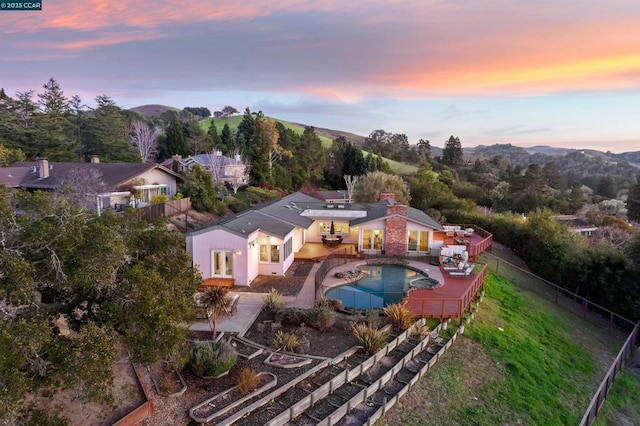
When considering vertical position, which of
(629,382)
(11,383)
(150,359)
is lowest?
(629,382)

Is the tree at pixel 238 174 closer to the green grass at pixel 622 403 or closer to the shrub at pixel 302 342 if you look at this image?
the shrub at pixel 302 342

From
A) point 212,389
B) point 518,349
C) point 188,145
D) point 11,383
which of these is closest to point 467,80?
point 518,349

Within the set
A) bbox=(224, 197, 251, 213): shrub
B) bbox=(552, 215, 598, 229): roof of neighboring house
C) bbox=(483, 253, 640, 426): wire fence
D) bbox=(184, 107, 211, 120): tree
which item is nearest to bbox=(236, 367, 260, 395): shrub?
bbox=(483, 253, 640, 426): wire fence

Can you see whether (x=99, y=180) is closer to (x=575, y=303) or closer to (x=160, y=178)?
(x=160, y=178)

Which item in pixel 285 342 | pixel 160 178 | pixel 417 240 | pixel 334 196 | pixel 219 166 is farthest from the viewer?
pixel 334 196

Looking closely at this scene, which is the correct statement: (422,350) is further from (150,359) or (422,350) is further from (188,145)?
(188,145)

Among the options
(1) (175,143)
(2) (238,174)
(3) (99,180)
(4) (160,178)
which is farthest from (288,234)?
(1) (175,143)

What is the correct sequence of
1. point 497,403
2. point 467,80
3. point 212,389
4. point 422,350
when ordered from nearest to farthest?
point 212,389 → point 497,403 → point 422,350 → point 467,80
